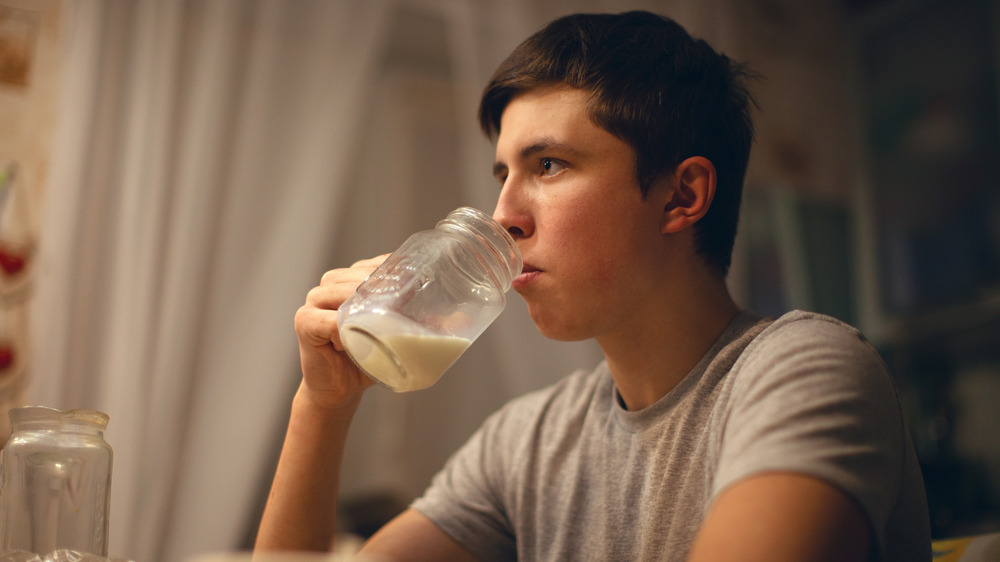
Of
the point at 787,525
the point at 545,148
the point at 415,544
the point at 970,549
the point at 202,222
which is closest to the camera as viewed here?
the point at 787,525

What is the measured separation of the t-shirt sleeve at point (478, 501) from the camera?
1194mm

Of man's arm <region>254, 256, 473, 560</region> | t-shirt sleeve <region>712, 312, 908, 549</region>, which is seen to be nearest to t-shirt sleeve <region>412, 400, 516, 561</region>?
man's arm <region>254, 256, 473, 560</region>

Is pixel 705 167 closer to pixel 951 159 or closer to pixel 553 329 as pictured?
pixel 553 329

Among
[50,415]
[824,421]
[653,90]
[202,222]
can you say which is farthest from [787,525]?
[202,222]

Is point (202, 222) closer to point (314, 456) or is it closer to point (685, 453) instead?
point (314, 456)

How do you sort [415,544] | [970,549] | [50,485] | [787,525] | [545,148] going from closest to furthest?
[787,525], [50,485], [970,549], [545,148], [415,544]

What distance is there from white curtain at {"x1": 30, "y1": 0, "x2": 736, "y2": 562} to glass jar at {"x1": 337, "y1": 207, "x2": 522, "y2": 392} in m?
1.12

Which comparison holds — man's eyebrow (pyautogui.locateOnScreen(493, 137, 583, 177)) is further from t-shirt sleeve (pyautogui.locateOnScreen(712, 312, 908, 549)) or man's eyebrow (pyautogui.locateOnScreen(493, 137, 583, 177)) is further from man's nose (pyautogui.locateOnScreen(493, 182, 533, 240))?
t-shirt sleeve (pyautogui.locateOnScreen(712, 312, 908, 549))

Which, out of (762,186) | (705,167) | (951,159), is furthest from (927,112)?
(705,167)

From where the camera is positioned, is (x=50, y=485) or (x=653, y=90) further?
(x=653, y=90)

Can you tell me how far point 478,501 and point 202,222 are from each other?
43.4 inches

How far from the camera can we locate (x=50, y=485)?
777 mm

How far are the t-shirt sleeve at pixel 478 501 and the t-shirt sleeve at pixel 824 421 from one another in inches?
21.8

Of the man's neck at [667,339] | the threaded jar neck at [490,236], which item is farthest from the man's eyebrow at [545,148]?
the man's neck at [667,339]
